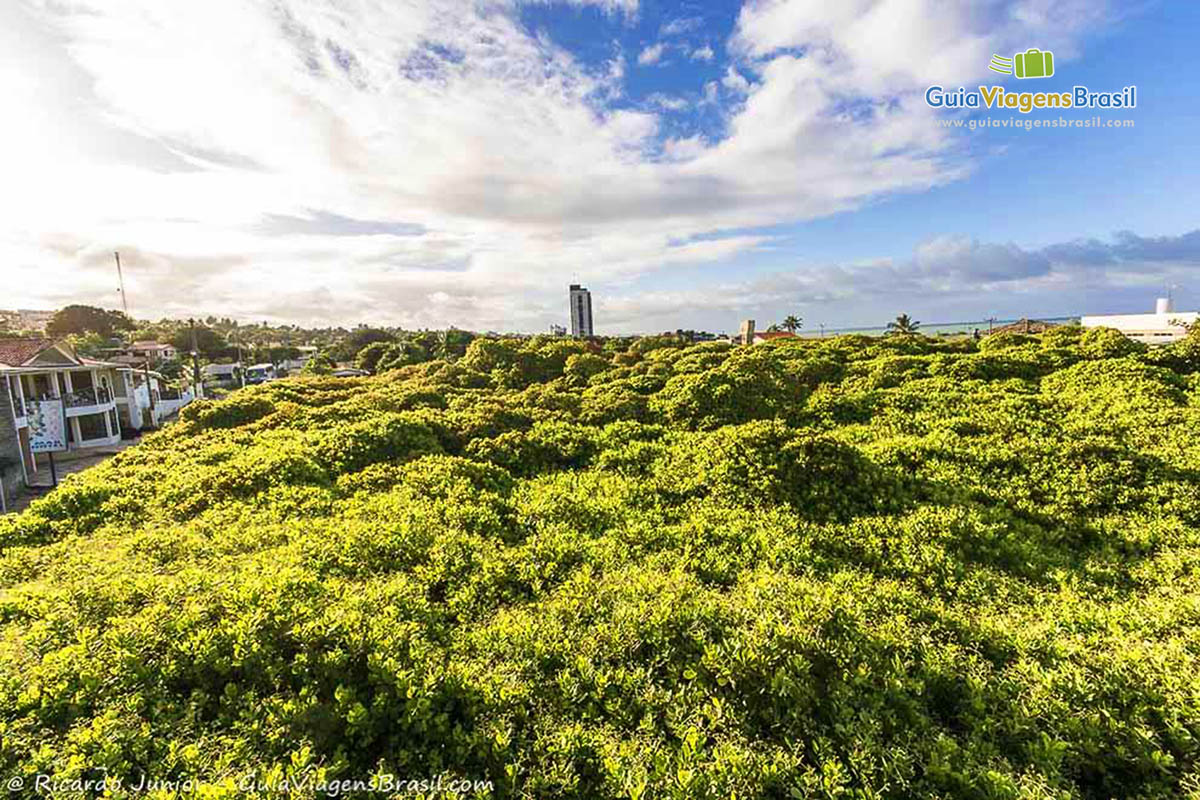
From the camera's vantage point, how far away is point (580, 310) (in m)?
68.6

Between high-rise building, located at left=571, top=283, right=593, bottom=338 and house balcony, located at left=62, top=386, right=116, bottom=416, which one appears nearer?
house balcony, located at left=62, top=386, right=116, bottom=416

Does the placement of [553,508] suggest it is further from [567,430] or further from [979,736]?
[979,736]

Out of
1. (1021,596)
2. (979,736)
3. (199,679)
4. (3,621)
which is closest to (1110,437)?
(1021,596)

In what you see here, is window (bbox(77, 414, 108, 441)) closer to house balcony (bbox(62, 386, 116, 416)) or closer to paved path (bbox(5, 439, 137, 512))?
house balcony (bbox(62, 386, 116, 416))

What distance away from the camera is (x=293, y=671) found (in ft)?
12.6

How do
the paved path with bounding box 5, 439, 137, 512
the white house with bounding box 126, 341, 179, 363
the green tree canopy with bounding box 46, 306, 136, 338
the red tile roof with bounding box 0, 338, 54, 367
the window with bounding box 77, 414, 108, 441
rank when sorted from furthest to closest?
the green tree canopy with bounding box 46, 306, 136, 338
the white house with bounding box 126, 341, 179, 363
the window with bounding box 77, 414, 108, 441
the red tile roof with bounding box 0, 338, 54, 367
the paved path with bounding box 5, 439, 137, 512

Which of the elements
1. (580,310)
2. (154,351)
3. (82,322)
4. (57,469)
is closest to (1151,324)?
(580,310)

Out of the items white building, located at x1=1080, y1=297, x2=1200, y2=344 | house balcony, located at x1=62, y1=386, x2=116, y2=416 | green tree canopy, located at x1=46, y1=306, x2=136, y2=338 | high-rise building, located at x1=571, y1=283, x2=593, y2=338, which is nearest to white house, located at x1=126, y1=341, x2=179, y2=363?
green tree canopy, located at x1=46, y1=306, x2=136, y2=338

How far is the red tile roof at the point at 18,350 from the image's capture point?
808 inches

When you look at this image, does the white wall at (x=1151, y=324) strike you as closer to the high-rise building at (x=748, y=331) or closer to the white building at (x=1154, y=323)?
the white building at (x=1154, y=323)

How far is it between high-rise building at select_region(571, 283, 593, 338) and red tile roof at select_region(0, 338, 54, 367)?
50.0m

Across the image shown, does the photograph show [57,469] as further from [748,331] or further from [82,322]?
[82,322]

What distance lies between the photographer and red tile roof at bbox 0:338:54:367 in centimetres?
2052

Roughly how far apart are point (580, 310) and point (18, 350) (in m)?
52.9
